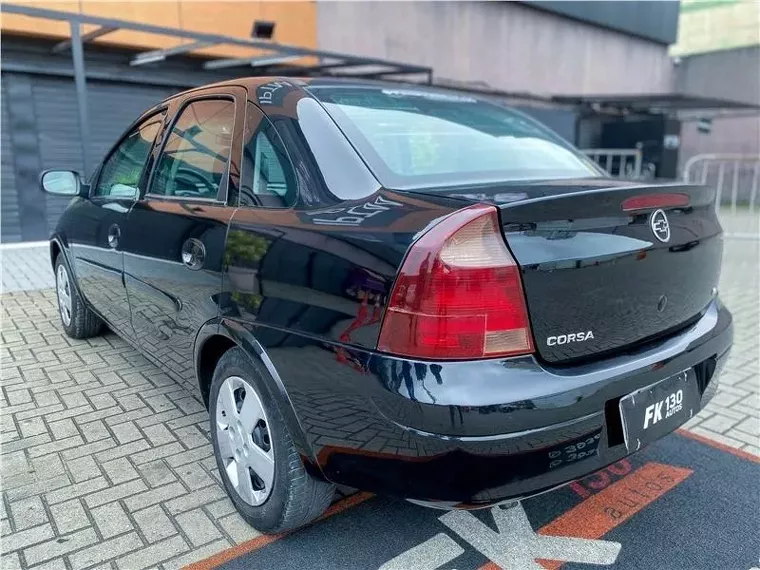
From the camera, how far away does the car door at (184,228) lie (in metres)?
2.35

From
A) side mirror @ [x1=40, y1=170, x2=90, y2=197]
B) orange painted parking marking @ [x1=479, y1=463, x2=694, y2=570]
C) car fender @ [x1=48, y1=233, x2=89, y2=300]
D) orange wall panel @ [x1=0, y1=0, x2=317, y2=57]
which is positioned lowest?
orange painted parking marking @ [x1=479, y1=463, x2=694, y2=570]

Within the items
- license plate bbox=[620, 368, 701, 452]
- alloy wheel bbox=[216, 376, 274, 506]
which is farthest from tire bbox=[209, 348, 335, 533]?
license plate bbox=[620, 368, 701, 452]

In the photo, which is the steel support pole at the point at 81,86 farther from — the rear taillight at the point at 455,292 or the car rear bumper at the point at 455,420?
the rear taillight at the point at 455,292

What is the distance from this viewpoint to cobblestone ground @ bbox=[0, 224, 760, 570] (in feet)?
7.27

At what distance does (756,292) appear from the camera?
20.8 feet

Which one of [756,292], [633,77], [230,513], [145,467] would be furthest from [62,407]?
[633,77]

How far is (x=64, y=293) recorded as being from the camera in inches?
176

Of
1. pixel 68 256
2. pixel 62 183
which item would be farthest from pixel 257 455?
pixel 68 256

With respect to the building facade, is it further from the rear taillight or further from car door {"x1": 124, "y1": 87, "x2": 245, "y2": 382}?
the rear taillight

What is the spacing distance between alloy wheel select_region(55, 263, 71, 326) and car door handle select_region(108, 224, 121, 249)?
49.7 inches

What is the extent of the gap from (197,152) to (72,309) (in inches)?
90.2

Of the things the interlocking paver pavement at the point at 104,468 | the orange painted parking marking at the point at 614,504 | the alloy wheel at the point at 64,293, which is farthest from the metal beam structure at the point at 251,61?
the orange painted parking marking at the point at 614,504

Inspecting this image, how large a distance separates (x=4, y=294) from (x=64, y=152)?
393 centimetres

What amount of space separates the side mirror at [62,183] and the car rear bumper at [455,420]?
256 cm
